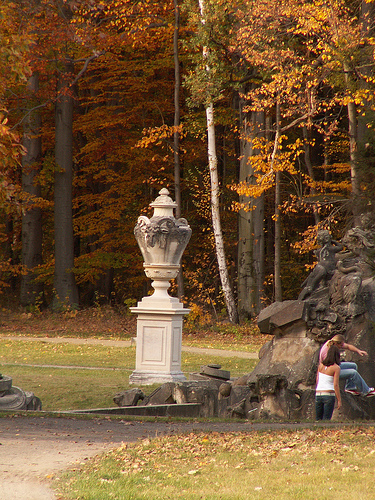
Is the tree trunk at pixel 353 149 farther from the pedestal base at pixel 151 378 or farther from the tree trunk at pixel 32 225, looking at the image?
the tree trunk at pixel 32 225

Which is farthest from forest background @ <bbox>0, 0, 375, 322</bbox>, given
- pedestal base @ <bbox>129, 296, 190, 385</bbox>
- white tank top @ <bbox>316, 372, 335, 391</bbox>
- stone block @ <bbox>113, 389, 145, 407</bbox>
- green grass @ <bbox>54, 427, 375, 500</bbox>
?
green grass @ <bbox>54, 427, 375, 500</bbox>

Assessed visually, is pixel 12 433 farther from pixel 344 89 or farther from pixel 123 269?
pixel 123 269

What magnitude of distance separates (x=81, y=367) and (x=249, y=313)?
1041 cm

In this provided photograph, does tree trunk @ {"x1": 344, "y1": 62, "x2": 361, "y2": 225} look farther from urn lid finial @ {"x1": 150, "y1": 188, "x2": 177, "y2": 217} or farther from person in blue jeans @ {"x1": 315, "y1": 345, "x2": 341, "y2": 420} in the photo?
person in blue jeans @ {"x1": 315, "y1": 345, "x2": 341, "y2": 420}

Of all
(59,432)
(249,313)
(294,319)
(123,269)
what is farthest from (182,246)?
(123,269)

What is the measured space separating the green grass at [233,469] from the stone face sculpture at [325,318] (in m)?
3.65

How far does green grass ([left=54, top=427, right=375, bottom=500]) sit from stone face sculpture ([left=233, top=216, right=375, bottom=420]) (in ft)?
12.0

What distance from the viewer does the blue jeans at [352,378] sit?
1045cm

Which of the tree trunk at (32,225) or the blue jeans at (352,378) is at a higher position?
the tree trunk at (32,225)

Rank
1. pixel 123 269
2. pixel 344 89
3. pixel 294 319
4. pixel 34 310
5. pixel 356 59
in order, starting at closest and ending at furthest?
pixel 294 319 → pixel 356 59 → pixel 344 89 → pixel 34 310 → pixel 123 269

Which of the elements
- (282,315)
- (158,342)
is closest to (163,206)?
(158,342)

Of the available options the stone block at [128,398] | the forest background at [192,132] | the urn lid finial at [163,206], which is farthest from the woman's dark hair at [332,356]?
the forest background at [192,132]

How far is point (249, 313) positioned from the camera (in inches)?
961

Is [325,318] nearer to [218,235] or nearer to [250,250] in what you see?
[218,235]
